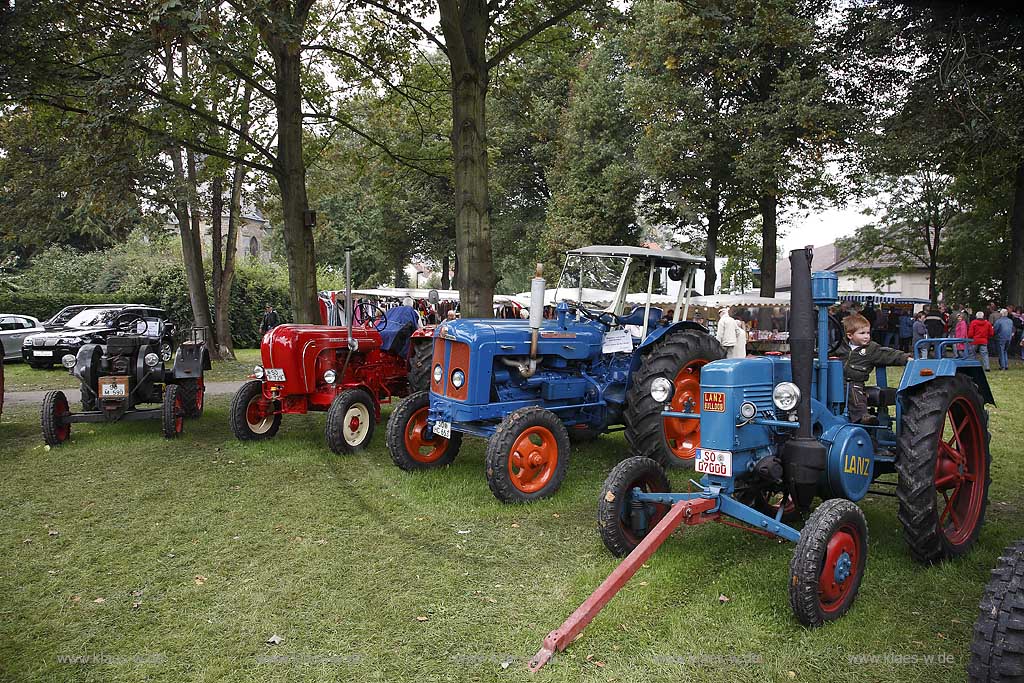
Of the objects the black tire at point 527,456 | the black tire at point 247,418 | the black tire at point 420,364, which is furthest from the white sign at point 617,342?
the black tire at point 247,418

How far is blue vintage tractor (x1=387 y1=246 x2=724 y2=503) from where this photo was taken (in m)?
5.98

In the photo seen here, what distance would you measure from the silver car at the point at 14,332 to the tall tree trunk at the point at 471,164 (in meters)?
13.9

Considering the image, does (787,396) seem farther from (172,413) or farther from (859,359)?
(172,413)

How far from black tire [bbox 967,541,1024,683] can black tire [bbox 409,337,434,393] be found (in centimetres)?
623

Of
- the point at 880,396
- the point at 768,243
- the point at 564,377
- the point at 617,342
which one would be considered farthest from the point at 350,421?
the point at 768,243

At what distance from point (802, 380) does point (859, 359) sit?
1373mm

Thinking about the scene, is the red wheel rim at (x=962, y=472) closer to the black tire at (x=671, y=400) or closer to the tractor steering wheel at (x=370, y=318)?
the black tire at (x=671, y=400)

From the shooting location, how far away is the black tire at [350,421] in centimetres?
770

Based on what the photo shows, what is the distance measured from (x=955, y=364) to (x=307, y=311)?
30.2 feet

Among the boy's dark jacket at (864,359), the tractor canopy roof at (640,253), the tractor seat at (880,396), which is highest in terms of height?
the tractor canopy roof at (640,253)

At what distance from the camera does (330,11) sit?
15867 mm

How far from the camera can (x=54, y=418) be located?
8.14 m

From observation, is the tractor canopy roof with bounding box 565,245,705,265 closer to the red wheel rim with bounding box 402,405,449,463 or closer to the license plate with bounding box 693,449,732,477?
the red wheel rim with bounding box 402,405,449,463

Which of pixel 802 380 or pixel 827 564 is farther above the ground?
pixel 802 380
